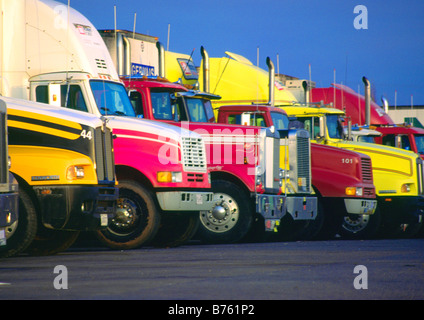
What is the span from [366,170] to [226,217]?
517 centimetres

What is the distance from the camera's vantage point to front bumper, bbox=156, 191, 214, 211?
16.0 metres

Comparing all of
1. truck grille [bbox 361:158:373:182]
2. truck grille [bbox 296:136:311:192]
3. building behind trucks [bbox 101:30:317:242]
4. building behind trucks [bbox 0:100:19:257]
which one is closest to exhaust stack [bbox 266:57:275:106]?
truck grille [bbox 296:136:311:192]

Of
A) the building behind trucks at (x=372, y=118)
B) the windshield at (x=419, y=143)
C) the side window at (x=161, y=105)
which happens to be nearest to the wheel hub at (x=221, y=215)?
the side window at (x=161, y=105)

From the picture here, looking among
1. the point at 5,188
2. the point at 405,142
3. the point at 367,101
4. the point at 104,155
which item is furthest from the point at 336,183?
the point at 5,188

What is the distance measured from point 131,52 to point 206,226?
4.32 metres

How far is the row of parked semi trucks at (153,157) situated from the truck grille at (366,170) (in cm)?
7

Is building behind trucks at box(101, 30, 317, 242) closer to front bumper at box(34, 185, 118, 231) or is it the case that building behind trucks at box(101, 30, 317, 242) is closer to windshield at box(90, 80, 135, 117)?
windshield at box(90, 80, 135, 117)

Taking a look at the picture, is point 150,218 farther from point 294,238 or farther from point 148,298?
point 148,298

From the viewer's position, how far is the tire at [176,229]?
16953 mm

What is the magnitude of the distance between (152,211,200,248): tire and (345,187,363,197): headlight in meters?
5.33

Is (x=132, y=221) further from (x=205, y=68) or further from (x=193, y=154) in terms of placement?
(x=205, y=68)

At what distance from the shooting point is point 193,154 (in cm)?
1672

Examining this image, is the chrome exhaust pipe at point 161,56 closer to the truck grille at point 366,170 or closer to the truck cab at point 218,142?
the truck cab at point 218,142

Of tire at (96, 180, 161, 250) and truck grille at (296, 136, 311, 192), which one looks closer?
tire at (96, 180, 161, 250)
